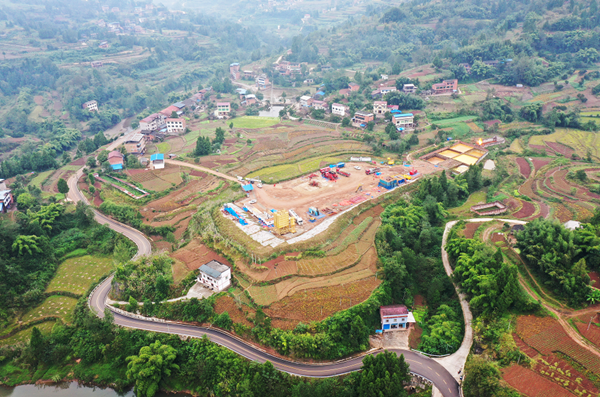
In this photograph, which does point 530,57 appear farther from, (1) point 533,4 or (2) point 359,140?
(2) point 359,140

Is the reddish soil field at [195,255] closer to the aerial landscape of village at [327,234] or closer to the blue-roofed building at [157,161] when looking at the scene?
the aerial landscape of village at [327,234]

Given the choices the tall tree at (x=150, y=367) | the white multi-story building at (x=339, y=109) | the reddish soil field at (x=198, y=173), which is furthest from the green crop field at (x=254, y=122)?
the tall tree at (x=150, y=367)

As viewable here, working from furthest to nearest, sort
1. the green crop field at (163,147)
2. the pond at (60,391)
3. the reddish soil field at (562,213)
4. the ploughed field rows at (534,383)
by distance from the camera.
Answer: the green crop field at (163,147), the reddish soil field at (562,213), the pond at (60,391), the ploughed field rows at (534,383)

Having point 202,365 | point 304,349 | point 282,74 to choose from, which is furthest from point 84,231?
point 282,74

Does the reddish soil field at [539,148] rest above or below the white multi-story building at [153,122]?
above

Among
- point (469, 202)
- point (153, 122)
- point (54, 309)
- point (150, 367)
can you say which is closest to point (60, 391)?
point (150, 367)
